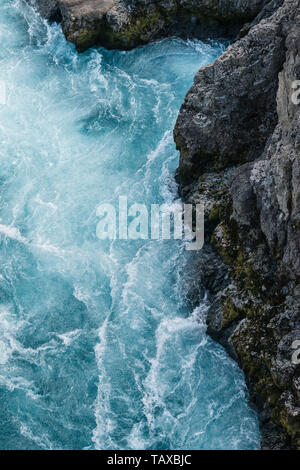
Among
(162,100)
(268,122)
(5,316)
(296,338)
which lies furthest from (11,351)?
(162,100)

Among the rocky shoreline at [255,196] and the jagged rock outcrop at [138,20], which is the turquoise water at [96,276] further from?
the rocky shoreline at [255,196]

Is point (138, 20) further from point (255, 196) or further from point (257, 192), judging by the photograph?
point (257, 192)

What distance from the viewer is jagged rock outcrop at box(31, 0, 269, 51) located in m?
58.9

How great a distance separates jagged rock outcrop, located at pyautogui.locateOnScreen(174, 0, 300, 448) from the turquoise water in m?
2.39

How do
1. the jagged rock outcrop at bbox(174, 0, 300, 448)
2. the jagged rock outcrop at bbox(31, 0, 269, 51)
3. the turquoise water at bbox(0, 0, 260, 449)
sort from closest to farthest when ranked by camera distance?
1. the jagged rock outcrop at bbox(174, 0, 300, 448)
2. the turquoise water at bbox(0, 0, 260, 449)
3. the jagged rock outcrop at bbox(31, 0, 269, 51)

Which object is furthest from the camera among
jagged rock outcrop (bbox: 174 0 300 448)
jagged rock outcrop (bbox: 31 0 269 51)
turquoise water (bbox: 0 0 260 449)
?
jagged rock outcrop (bbox: 31 0 269 51)

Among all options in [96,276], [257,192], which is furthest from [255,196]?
[96,276]

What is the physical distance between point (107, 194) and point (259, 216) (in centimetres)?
1460

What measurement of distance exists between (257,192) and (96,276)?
44.4ft

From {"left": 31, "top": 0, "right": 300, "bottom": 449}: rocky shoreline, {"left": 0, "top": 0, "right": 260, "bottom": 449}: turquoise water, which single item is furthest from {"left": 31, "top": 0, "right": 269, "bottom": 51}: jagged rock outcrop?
{"left": 31, "top": 0, "right": 300, "bottom": 449}: rocky shoreline

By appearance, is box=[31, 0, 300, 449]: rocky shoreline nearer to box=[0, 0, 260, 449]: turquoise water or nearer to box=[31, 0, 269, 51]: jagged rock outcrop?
box=[0, 0, 260, 449]: turquoise water

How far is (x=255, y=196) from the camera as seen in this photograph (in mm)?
39438

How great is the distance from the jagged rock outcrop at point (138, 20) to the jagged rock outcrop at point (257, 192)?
12.4 metres

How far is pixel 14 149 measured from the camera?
52.5m
